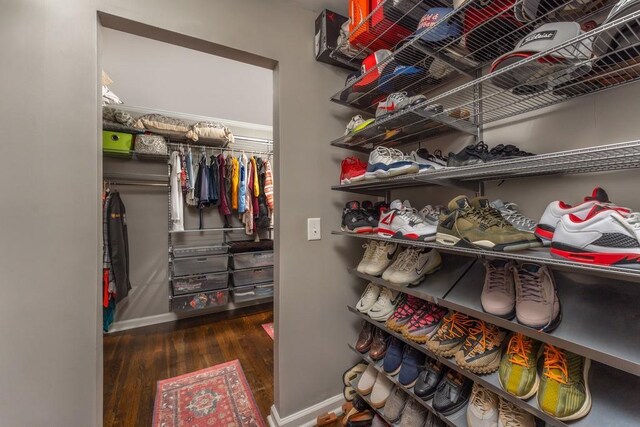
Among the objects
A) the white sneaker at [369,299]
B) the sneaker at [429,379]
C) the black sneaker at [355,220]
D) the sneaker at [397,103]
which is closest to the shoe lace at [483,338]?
the sneaker at [429,379]

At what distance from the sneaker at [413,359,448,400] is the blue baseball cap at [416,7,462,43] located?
1216 mm

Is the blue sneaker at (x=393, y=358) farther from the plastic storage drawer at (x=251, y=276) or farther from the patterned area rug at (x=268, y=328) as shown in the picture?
the plastic storage drawer at (x=251, y=276)

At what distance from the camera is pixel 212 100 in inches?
98.8

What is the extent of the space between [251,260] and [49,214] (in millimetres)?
→ 1982

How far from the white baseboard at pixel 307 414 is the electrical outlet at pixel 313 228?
3.07ft

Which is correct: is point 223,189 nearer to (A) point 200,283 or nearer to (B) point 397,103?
(A) point 200,283

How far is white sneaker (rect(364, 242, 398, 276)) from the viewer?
1.17 metres

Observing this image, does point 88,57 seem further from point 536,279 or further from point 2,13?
point 536,279

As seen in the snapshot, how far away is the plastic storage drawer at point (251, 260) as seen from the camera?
9.08 feet

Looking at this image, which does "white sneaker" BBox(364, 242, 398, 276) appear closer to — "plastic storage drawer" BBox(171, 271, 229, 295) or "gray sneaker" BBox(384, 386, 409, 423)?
"gray sneaker" BBox(384, 386, 409, 423)

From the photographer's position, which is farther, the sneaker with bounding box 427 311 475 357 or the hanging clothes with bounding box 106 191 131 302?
the hanging clothes with bounding box 106 191 131 302

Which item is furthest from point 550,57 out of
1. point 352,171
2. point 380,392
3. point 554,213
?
point 380,392

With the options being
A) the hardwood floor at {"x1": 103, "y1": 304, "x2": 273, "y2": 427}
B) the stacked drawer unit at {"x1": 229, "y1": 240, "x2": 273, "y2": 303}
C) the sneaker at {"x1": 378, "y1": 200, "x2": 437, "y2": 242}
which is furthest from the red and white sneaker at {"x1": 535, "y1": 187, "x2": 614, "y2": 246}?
the stacked drawer unit at {"x1": 229, "y1": 240, "x2": 273, "y2": 303}

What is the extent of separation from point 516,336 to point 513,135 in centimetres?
73
